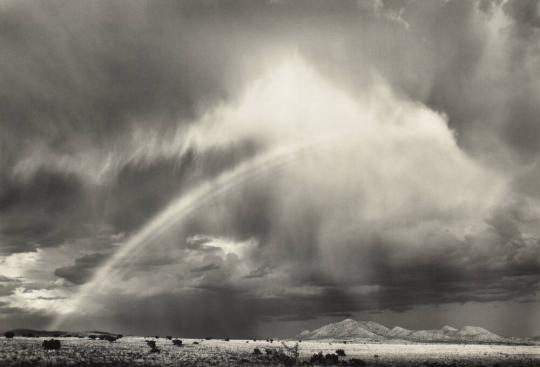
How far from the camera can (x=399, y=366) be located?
6850 centimetres

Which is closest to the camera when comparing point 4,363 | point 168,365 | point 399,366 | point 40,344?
point 4,363

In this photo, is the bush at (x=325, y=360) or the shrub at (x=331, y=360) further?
the shrub at (x=331, y=360)

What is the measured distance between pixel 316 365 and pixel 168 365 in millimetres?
21108

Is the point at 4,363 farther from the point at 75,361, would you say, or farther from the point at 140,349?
the point at 140,349

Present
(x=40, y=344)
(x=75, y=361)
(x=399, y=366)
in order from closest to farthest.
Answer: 1. (x=75, y=361)
2. (x=40, y=344)
3. (x=399, y=366)

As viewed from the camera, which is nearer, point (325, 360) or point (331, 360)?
point (325, 360)

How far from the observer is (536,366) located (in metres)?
73.4

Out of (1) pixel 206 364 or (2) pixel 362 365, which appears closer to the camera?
(1) pixel 206 364

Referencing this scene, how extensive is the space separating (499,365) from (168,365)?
2096 inches

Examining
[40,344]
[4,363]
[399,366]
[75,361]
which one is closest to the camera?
[4,363]

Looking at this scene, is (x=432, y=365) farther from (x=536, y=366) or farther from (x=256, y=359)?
(x=256, y=359)

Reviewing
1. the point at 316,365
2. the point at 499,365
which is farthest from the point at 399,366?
the point at 499,365

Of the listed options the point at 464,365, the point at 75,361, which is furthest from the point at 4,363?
the point at 464,365

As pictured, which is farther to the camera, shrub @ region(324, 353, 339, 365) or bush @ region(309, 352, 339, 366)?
shrub @ region(324, 353, 339, 365)
